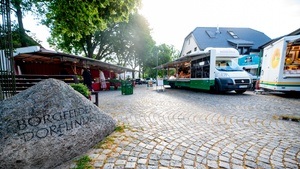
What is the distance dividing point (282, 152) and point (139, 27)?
23.7m

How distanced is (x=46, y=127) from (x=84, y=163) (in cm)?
81

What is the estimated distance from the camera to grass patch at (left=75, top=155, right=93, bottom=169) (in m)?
1.95

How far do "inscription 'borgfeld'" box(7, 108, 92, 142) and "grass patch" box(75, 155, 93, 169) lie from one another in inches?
20.4

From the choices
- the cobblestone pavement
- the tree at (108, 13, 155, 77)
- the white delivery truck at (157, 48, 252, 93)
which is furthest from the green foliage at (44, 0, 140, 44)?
the tree at (108, 13, 155, 77)

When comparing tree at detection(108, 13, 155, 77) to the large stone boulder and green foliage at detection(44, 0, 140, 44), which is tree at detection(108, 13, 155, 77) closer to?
green foliage at detection(44, 0, 140, 44)

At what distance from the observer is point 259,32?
2742cm

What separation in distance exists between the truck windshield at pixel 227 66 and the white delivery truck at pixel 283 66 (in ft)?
5.49

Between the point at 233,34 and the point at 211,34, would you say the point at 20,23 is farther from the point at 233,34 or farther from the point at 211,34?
the point at 233,34

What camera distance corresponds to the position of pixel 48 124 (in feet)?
7.11

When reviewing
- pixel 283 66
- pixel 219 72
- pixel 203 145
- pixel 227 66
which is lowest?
pixel 203 145

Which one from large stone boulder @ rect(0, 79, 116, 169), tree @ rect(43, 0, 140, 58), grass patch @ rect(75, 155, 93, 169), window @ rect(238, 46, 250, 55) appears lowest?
grass patch @ rect(75, 155, 93, 169)

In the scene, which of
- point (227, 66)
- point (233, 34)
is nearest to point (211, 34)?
point (233, 34)

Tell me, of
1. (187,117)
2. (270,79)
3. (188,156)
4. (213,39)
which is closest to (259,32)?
(213,39)

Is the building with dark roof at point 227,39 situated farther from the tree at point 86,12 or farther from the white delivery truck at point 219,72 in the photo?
the tree at point 86,12
